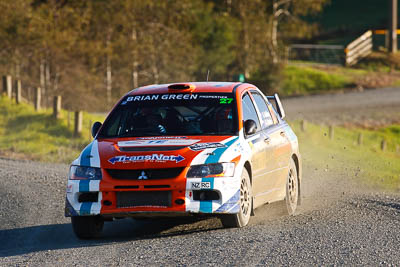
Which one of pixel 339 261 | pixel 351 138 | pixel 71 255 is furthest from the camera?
pixel 351 138

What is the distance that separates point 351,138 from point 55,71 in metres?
19.1

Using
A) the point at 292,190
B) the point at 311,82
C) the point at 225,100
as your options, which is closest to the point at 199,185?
the point at 225,100

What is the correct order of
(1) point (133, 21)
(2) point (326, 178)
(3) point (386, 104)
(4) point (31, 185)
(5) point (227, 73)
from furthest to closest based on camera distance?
(5) point (227, 73) → (1) point (133, 21) → (3) point (386, 104) → (2) point (326, 178) → (4) point (31, 185)

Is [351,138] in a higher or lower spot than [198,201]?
lower

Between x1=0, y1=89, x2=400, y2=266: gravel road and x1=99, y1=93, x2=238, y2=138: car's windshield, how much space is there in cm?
103

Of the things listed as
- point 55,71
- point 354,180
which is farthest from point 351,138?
point 55,71

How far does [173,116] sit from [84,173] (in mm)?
1321

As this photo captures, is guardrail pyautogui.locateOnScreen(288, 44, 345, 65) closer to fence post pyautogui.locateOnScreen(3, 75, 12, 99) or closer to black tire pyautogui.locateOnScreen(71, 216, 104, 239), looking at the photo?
fence post pyautogui.locateOnScreen(3, 75, 12, 99)

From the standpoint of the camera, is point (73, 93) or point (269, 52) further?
point (269, 52)

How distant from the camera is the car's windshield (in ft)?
28.9

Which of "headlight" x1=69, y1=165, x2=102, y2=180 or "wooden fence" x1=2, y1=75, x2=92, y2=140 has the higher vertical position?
"headlight" x1=69, y1=165, x2=102, y2=180

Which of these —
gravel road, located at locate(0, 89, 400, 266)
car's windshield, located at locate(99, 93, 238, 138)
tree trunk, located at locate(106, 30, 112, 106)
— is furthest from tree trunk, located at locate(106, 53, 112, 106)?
car's windshield, located at locate(99, 93, 238, 138)

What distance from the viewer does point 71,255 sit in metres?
7.43

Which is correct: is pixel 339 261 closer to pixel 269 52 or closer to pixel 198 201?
pixel 198 201
